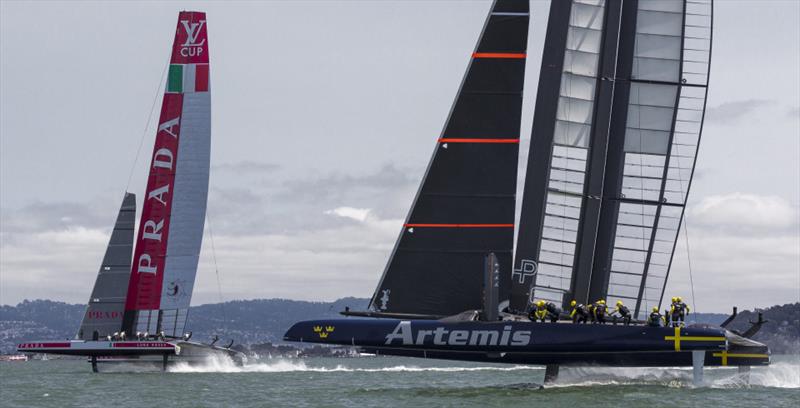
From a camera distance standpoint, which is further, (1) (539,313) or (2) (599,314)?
(2) (599,314)

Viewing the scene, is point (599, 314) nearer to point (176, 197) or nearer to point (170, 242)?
point (176, 197)

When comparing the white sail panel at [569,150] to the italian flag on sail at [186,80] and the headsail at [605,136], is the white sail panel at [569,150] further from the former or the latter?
the italian flag on sail at [186,80]

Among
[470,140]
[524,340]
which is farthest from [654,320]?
[470,140]

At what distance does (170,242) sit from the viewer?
157ft

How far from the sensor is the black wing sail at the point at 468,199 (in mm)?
26438

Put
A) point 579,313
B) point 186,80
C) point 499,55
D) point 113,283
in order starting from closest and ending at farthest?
1. point 579,313
2. point 499,55
3. point 186,80
4. point 113,283

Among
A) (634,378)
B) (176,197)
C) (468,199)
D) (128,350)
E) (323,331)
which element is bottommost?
(128,350)

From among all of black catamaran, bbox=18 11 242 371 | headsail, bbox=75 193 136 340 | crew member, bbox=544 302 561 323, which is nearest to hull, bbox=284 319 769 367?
crew member, bbox=544 302 561 323

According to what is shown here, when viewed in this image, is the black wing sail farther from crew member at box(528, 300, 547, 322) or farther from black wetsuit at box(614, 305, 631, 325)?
black wetsuit at box(614, 305, 631, 325)

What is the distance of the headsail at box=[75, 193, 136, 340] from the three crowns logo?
78.8ft

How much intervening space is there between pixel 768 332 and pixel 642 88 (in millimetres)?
172135

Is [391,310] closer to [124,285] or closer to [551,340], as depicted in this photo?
[551,340]

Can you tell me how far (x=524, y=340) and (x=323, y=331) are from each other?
13.4 ft

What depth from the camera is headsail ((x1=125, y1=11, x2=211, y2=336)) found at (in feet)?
155
